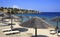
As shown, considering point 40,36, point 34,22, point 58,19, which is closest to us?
point 34,22

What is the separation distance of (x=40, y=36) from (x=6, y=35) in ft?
7.70

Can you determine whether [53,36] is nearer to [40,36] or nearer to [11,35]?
[40,36]

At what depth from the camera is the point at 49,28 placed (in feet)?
34.9

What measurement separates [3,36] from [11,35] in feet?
2.00

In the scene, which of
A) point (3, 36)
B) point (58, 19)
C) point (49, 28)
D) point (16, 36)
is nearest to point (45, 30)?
point (49, 28)

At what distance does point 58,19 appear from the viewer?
9.99m

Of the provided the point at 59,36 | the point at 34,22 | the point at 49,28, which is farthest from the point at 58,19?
the point at 34,22

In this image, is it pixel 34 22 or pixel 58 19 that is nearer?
pixel 34 22

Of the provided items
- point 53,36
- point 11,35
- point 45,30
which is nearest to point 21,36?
point 11,35

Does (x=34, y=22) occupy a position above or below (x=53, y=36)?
above

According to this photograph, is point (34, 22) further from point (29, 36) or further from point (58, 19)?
point (58, 19)

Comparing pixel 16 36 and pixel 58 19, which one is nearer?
pixel 16 36

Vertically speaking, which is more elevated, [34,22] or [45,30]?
[34,22]

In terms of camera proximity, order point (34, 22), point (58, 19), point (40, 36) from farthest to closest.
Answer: point (58, 19) < point (40, 36) < point (34, 22)
